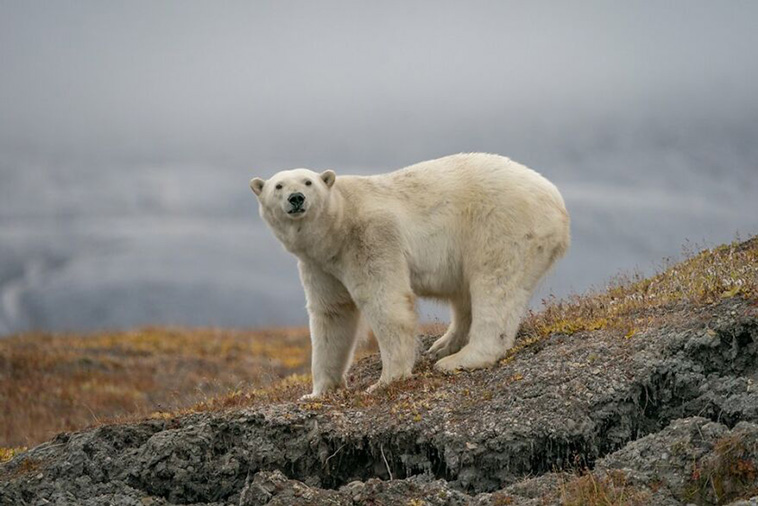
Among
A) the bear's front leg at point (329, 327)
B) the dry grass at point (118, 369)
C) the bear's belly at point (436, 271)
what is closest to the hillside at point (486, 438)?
the bear's front leg at point (329, 327)

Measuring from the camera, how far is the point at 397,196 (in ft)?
41.0

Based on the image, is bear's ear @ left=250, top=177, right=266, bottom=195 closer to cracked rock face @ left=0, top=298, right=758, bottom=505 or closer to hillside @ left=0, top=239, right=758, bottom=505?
hillside @ left=0, top=239, right=758, bottom=505

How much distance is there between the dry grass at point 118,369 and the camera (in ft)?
82.0

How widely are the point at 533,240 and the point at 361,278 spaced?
2238 mm

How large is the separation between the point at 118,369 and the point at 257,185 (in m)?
19.7

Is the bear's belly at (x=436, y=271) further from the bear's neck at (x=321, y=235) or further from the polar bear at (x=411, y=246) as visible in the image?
the bear's neck at (x=321, y=235)

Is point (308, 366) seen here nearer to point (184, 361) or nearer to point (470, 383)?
point (184, 361)

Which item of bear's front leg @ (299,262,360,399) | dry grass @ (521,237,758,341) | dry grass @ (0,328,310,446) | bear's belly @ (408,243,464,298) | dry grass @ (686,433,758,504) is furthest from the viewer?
dry grass @ (0,328,310,446)

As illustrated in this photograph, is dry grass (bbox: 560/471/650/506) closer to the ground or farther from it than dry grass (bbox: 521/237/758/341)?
closer to the ground

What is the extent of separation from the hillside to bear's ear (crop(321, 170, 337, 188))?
266 cm

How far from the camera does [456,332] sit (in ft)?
43.2

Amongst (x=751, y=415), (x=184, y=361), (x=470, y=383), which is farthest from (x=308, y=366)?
(x=751, y=415)

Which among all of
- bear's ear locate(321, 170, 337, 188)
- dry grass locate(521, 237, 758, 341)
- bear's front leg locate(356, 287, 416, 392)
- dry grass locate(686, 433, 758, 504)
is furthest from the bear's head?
dry grass locate(686, 433, 758, 504)

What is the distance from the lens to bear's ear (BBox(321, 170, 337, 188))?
1190cm
